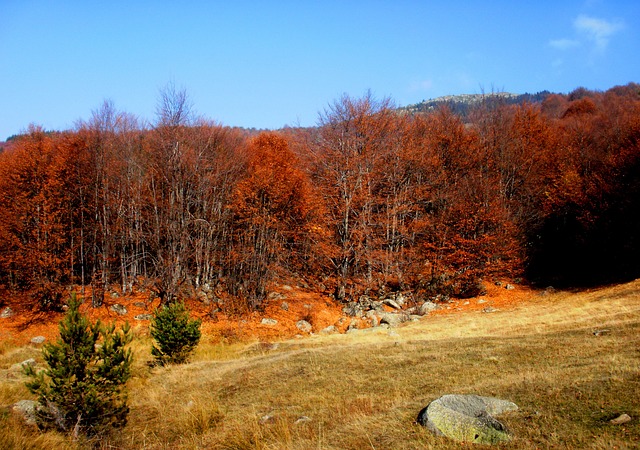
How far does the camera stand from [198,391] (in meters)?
12.0

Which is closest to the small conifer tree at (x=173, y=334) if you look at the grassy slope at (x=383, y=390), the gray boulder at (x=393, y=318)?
the grassy slope at (x=383, y=390)

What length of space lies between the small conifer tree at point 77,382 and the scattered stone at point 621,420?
9.50 metres

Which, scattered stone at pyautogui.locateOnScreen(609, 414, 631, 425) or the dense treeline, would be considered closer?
scattered stone at pyautogui.locateOnScreen(609, 414, 631, 425)

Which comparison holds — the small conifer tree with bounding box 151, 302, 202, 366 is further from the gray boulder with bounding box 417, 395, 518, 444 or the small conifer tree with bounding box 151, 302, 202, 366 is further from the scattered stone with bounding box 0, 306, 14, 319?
the scattered stone with bounding box 0, 306, 14, 319

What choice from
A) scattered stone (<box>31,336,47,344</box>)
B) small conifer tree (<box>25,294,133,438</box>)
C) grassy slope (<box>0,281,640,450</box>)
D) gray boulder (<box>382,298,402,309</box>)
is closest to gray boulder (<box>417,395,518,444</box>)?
grassy slope (<box>0,281,640,450</box>)

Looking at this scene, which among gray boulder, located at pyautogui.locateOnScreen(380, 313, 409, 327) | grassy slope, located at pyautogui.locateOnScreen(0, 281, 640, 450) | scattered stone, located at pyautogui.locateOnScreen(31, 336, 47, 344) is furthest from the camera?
gray boulder, located at pyautogui.locateOnScreen(380, 313, 409, 327)

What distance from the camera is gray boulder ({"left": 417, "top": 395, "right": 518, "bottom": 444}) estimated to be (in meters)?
6.25

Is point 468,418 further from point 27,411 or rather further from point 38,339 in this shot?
point 38,339

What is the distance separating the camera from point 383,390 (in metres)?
10.1

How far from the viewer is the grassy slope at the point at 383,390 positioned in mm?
6773

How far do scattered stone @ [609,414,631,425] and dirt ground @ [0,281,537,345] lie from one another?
1779 centimetres

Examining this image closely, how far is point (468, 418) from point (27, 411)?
995cm

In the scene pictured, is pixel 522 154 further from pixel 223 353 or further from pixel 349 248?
pixel 223 353

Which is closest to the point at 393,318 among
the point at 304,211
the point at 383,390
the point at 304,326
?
the point at 304,326
